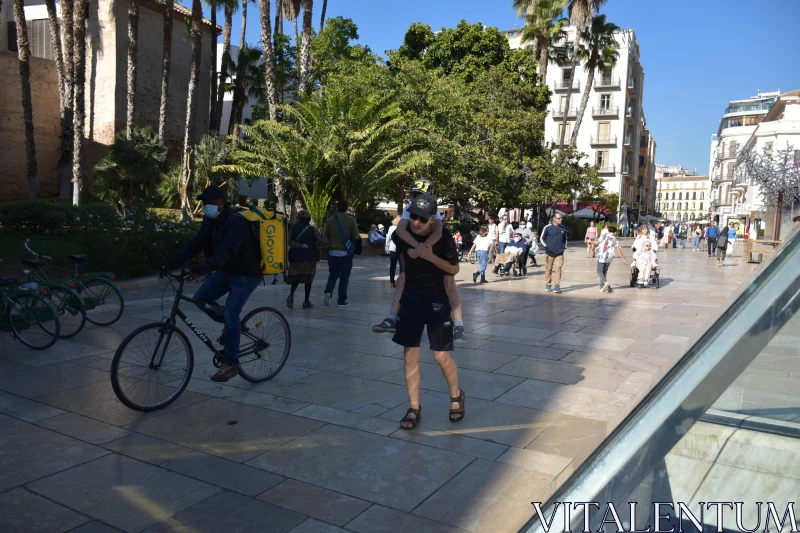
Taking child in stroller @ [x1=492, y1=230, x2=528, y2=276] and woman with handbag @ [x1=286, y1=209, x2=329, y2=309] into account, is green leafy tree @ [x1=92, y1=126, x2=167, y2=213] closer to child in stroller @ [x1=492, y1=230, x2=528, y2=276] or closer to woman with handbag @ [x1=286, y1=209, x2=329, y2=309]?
child in stroller @ [x1=492, y1=230, x2=528, y2=276]

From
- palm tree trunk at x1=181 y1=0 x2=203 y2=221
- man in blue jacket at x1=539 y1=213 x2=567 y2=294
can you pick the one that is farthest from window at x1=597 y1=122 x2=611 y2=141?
man in blue jacket at x1=539 y1=213 x2=567 y2=294

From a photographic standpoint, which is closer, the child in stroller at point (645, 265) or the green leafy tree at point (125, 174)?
the child in stroller at point (645, 265)

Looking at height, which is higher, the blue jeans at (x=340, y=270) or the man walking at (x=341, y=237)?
the man walking at (x=341, y=237)

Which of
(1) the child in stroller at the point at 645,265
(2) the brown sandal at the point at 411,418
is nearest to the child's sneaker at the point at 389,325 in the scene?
(2) the brown sandal at the point at 411,418

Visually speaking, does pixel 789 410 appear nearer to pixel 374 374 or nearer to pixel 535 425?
pixel 535 425

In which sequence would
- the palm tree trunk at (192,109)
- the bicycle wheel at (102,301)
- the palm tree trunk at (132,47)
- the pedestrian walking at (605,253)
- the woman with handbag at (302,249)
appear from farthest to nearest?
the palm tree trunk at (192,109), the palm tree trunk at (132,47), the pedestrian walking at (605,253), the woman with handbag at (302,249), the bicycle wheel at (102,301)

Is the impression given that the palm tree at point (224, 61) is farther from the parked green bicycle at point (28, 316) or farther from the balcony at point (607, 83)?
the balcony at point (607, 83)

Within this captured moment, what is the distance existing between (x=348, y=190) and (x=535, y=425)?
16.7 meters

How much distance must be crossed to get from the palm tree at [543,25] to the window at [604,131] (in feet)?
88.2

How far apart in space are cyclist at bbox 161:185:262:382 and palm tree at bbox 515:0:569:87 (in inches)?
1281

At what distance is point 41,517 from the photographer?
332 centimetres

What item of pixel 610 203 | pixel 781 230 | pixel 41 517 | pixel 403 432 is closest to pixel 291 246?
pixel 403 432

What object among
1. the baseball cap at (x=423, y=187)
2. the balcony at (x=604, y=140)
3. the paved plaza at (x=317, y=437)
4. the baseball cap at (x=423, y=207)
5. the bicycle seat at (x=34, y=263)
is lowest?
the paved plaza at (x=317, y=437)

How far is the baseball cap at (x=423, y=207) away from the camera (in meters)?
4.48
